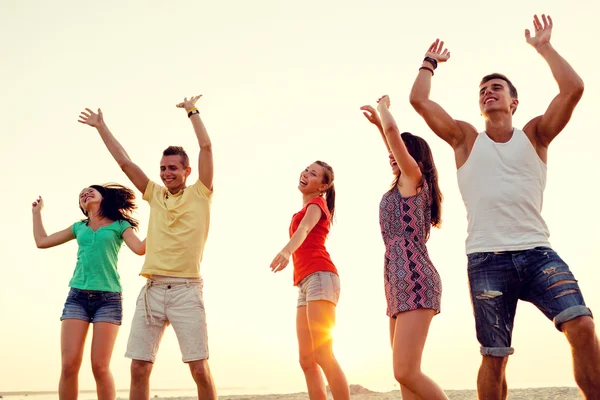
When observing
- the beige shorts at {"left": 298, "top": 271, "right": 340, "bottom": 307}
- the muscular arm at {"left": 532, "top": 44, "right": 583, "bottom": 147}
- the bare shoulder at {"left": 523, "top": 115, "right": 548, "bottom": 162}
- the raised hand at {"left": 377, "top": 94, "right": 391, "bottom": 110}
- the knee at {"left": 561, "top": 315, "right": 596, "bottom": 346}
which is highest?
the raised hand at {"left": 377, "top": 94, "right": 391, "bottom": 110}

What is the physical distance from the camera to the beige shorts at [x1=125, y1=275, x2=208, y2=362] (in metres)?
6.53

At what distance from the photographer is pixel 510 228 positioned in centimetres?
512

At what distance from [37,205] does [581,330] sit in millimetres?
6972

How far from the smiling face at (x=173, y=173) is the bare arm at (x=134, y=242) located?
867 mm

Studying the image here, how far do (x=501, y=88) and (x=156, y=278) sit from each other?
12.3 feet

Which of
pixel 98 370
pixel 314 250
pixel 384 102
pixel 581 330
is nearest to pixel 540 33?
pixel 384 102

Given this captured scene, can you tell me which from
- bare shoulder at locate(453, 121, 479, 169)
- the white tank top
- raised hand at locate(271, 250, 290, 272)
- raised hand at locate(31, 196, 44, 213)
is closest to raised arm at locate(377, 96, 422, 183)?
bare shoulder at locate(453, 121, 479, 169)

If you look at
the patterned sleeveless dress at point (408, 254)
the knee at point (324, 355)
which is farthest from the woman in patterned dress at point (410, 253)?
the knee at point (324, 355)

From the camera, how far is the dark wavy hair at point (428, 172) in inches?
235

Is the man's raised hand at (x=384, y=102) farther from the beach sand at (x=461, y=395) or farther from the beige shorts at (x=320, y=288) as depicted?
the beach sand at (x=461, y=395)

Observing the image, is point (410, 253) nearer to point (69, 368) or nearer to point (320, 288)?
point (320, 288)

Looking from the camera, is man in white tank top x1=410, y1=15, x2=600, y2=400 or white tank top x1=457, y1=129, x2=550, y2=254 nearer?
man in white tank top x1=410, y1=15, x2=600, y2=400

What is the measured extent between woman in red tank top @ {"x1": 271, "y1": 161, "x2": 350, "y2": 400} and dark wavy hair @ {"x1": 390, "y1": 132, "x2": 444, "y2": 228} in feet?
4.33

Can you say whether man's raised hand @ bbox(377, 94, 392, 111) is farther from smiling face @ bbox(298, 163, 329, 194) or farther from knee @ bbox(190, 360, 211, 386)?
knee @ bbox(190, 360, 211, 386)
